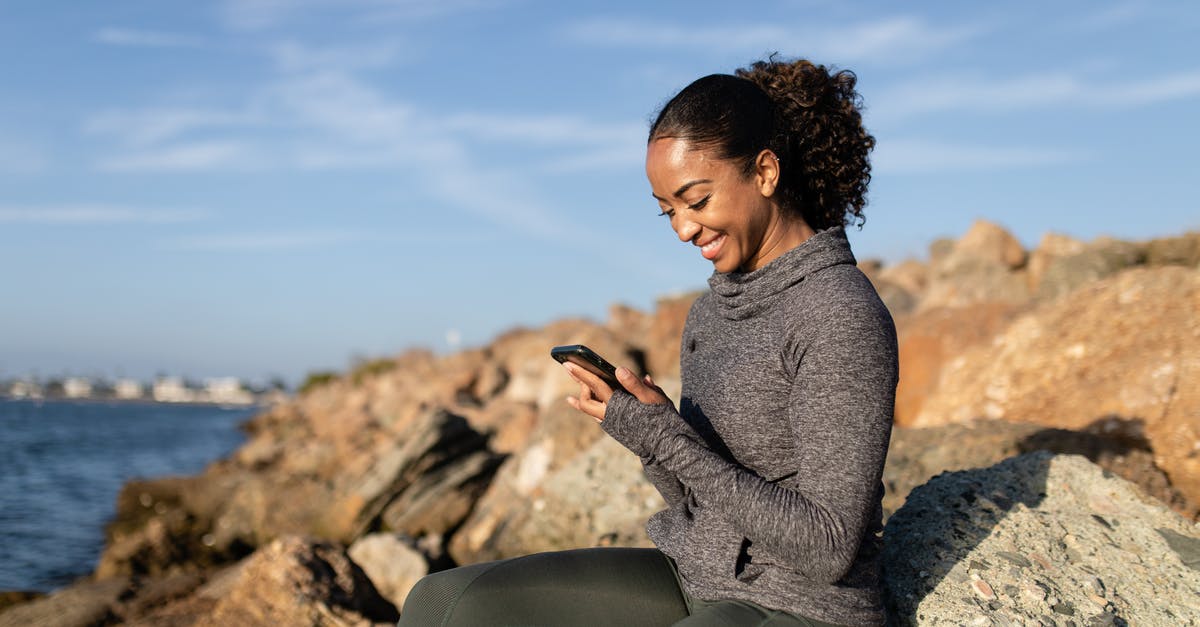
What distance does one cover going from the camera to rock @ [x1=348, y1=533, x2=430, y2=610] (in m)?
7.27

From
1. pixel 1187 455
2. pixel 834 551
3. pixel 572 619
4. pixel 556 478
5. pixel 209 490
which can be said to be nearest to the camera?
pixel 834 551

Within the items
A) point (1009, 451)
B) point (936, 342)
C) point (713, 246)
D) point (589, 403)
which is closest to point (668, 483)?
point (589, 403)

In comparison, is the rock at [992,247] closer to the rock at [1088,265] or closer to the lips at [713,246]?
the rock at [1088,265]

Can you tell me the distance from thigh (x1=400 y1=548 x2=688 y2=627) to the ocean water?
10.7m

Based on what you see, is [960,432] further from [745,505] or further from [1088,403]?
[745,505]

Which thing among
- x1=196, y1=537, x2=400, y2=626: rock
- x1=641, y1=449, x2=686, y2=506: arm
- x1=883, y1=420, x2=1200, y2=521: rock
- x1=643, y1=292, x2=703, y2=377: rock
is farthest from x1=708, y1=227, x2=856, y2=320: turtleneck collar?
x1=643, y1=292, x2=703, y2=377: rock

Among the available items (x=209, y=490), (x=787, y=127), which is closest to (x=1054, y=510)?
(x=787, y=127)

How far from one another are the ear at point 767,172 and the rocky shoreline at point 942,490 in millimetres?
1180

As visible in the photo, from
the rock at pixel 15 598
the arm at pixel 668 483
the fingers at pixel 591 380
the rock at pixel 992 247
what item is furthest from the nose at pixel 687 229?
the rock at pixel 992 247

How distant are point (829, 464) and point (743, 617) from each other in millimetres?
435

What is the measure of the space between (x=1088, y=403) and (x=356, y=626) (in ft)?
13.9

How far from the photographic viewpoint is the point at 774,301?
276 cm

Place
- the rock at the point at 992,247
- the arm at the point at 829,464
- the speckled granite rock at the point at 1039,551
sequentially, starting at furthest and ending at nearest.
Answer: the rock at the point at 992,247 < the speckled granite rock at the point at 1039,551 < the arm at the point at 829,464

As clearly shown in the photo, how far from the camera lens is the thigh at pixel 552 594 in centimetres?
268
